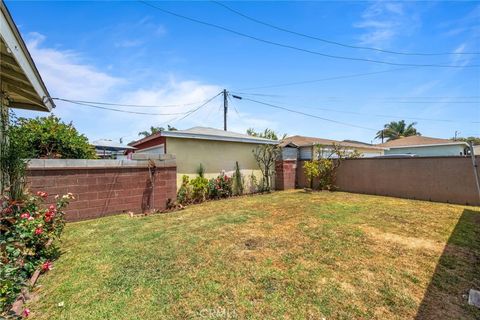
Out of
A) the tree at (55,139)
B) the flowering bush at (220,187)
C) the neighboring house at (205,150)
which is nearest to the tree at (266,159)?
the neighboring house at (205,150)

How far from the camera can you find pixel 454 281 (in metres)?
2.82

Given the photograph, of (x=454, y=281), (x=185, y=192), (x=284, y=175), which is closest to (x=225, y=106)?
(x=284, y=175)

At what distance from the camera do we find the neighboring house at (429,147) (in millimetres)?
16484

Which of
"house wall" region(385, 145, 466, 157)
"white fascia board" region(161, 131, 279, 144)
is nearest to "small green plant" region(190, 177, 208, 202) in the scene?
"white fascia board" region(161, 131, 279, 144)

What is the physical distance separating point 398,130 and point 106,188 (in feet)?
143

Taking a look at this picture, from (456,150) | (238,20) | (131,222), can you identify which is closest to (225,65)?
(238,20)

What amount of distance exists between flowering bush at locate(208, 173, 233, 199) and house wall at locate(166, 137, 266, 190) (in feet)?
1.06

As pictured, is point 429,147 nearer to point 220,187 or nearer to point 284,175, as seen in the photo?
point 284,175

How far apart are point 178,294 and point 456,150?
22240mm

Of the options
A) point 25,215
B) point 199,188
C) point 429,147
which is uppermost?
point 429,147

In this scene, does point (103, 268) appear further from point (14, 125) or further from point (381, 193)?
point (381, 193)

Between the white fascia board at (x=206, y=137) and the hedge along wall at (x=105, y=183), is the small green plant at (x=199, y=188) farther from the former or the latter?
the white fascia board at (x=206, y=137)

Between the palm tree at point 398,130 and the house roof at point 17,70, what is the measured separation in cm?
4382

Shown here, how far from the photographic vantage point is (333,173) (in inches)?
442
